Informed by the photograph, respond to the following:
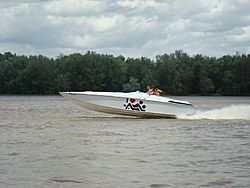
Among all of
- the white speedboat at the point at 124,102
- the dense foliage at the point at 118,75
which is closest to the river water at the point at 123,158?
the white speedboat at the point at 124,102

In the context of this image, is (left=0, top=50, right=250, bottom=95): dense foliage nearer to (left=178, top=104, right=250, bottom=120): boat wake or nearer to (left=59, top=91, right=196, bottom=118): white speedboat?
(left=178, top=104, right=250, bottom=120): boat wake

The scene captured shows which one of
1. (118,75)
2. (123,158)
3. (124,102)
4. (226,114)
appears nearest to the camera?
(123,158)

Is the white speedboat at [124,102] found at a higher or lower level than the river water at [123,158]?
higher

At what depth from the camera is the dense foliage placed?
365 ft

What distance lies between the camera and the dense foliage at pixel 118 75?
11119 cm

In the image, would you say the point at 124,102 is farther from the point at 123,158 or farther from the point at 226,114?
the point at 123,158

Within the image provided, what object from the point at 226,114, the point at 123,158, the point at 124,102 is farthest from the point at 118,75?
the point at 123,158

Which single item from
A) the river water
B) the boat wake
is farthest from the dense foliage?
the river water

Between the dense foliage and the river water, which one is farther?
the dense foliage

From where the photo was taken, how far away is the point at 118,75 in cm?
11681

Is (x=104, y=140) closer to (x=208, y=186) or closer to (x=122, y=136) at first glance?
(x=122, y=136)

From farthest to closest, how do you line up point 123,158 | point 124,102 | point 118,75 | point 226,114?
point 118,75
point 226,114
point 124,102
point 123,158

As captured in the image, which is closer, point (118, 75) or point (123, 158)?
point (123, 158)

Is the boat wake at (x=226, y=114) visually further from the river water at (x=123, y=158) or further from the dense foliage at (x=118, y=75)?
the dense foliage at (x=118, y=75)
